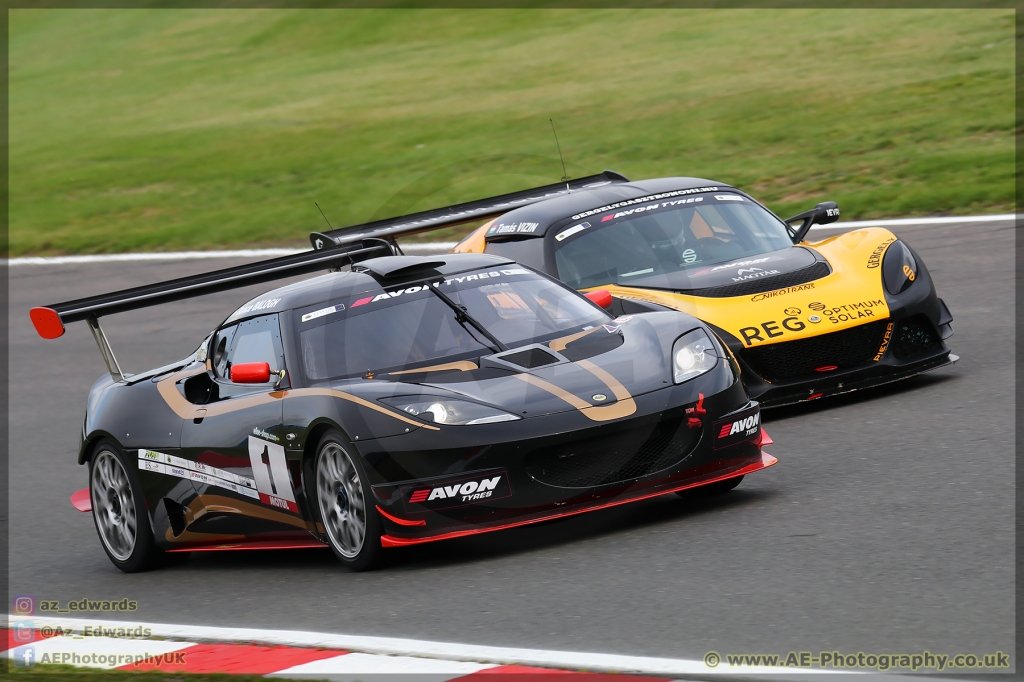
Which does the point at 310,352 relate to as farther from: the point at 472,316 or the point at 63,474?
the point at 63,474

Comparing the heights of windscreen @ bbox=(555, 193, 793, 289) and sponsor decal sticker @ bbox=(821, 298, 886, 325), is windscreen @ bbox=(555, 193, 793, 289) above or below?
above

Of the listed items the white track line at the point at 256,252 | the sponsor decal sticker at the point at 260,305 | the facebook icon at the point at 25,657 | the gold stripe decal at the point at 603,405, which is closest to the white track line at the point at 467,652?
the facebook icon at the point at 25,657

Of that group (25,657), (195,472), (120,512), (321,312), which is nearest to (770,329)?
(321,312)

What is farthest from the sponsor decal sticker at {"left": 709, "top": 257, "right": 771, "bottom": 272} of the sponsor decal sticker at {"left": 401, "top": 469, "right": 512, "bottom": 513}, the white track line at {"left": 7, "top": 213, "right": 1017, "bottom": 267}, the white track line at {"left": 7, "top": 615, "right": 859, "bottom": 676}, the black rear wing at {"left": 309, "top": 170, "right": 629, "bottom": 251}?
the white track line at {"left": 7, "top": 213, "right": 1017, "bottom": 267}

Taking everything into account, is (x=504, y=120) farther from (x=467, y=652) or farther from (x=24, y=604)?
(x=467, y=652)

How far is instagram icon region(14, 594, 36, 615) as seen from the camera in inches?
250

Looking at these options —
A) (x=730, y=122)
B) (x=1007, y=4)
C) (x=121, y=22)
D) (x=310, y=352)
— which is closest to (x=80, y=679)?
(x=310, y=352)

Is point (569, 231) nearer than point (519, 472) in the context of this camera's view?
No

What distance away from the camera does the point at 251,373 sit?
251 inches

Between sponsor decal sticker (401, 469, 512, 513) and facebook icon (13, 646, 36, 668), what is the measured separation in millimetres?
1518

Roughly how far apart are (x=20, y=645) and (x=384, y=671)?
194 cm

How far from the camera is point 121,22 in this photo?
47625 mm

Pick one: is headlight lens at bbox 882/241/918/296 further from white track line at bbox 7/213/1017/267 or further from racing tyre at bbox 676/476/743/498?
white track line at bbox 7/213/1017/267

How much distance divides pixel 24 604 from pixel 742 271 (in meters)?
4.42
